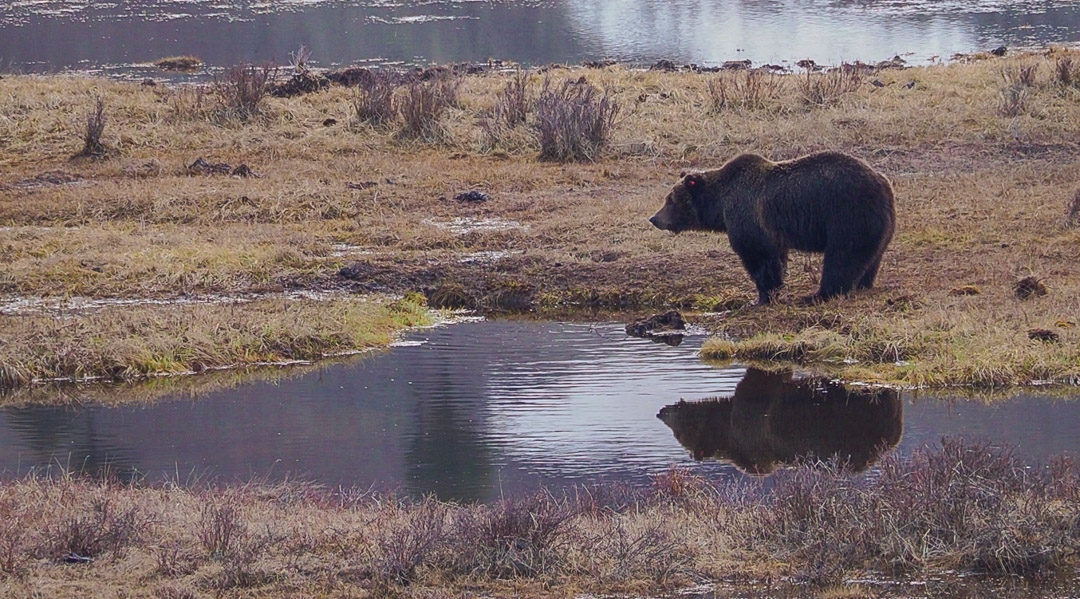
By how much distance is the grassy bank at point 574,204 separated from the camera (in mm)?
12812

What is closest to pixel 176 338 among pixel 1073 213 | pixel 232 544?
pixel 232 544

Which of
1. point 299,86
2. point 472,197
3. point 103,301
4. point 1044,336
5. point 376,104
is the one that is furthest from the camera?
point 299,86

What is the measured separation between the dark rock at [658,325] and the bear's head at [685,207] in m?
1.82

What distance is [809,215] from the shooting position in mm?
13109

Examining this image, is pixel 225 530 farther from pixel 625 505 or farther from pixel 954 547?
pixel 954 547

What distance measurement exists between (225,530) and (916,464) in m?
3.75

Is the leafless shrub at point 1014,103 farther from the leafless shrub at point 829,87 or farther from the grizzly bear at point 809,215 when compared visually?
the grizzly bear at point 809,215

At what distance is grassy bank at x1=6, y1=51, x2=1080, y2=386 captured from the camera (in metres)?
12.8

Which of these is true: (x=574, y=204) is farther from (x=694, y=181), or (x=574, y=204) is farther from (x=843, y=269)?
(x=843, y=269)

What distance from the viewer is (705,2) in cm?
6906

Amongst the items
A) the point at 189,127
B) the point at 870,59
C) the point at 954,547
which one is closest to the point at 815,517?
the point at 954,547

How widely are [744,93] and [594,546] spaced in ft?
59.2

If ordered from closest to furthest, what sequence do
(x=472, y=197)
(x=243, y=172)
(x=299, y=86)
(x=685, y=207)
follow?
(x=685, y=207)
(x=472, y=197)
(x=243, y=172)
(x=299, y=86)

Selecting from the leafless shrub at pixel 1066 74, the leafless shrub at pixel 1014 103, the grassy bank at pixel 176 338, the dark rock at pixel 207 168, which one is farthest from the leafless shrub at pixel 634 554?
the leafless shrub at pixel 1066 74
